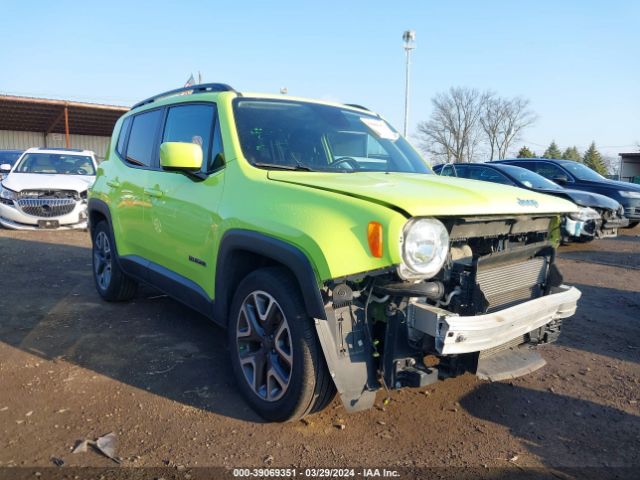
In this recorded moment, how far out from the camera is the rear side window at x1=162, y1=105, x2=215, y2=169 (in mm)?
3613

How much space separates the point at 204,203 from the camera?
11.2 feet

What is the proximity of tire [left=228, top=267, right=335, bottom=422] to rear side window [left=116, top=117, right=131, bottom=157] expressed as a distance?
8.80 feet

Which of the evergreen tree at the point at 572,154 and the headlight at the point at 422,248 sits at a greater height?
the evergreen tree at the point at 572,154

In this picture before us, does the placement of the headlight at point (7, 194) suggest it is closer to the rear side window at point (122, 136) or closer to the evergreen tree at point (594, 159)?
the rear side window at point (122, 136)

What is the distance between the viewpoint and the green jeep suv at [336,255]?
2.48 metres

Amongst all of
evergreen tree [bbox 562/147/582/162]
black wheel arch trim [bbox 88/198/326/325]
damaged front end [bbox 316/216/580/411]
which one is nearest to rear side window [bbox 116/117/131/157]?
black wheel arch trim [bbox 88/198/326/325]

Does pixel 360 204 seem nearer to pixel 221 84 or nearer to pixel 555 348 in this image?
pixel 221 84

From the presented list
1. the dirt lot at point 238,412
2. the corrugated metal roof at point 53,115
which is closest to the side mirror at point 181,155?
the dirt lot at point 238,412

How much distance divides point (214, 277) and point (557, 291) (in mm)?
2178

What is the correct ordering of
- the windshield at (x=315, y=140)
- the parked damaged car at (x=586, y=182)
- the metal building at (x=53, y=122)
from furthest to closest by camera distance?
1. the metal building at (x=53, y=122)
2. the parked damaged car at (x=586, y=182)
3. the windshield at (x=315, y=140)

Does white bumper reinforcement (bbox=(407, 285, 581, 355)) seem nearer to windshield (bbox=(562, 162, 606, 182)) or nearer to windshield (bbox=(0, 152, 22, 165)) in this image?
windshield (bbox=(562, 162, 606, 182))

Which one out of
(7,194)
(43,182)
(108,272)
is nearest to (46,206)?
(43,182)

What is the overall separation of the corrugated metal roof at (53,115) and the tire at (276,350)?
90.4ft

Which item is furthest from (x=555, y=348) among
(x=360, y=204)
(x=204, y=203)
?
(x=204, y=203)
